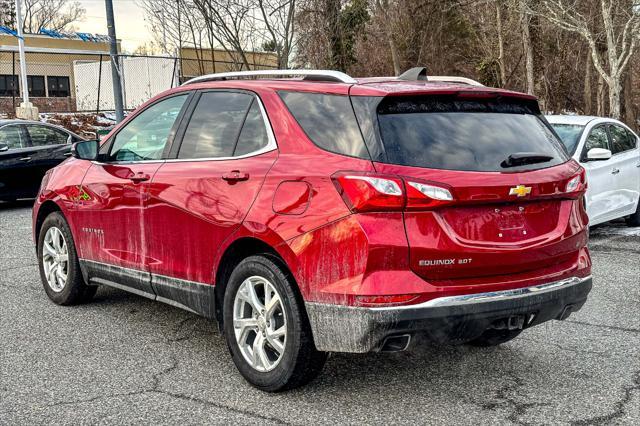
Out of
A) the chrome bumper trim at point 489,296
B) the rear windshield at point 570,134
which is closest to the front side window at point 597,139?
the rear windshield at point 570,134

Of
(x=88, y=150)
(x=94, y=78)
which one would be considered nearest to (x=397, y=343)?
(x=88, y=150)

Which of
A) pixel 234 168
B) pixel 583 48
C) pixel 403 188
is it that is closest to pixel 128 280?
pixel 234 168

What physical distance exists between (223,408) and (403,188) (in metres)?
1.53

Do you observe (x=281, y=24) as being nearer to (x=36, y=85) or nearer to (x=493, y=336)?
(x=493, y=336)

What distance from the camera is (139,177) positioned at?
536 cm

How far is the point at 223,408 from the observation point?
13.7 ft

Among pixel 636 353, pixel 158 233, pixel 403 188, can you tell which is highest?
pixel 403 188

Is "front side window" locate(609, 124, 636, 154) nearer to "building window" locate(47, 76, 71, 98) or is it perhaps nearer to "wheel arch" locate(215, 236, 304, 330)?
"wheel arch" locate(215, 236, 304, 330)

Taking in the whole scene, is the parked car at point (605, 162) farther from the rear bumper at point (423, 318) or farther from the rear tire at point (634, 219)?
the rear bumper at point (423, 318)

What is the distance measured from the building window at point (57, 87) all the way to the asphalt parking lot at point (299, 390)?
52.2 m

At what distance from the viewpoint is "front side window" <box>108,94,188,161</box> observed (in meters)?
5.37

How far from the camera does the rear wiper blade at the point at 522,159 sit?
4.14m

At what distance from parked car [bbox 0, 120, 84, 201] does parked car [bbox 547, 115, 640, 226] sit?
29.5 feet

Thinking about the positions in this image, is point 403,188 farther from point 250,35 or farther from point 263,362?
point 250,35
